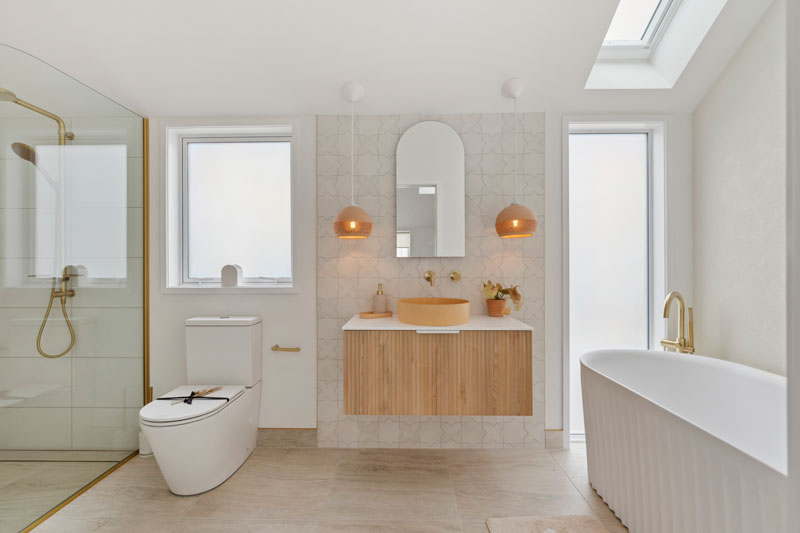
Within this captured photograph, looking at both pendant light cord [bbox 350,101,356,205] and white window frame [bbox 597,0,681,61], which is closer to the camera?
white window frame [bbox 597,0,681,61]

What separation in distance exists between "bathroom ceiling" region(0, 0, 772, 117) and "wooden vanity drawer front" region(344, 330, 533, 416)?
4.72ft

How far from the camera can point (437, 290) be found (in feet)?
7.94

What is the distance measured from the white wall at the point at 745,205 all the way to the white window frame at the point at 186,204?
248 centimetres


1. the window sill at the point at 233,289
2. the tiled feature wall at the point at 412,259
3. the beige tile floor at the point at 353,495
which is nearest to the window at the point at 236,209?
the window sill at the point at 233,289

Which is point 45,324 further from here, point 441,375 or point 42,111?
point 441,375

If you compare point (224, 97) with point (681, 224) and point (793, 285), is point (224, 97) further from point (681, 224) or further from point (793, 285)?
point (681, 224)

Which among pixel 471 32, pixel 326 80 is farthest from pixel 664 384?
pixel 326 80

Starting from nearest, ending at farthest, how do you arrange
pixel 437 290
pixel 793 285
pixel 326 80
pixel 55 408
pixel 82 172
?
pixel 793 285, pixel 55 408, pixel 82 172, pixel 326 80, pixel 437 290

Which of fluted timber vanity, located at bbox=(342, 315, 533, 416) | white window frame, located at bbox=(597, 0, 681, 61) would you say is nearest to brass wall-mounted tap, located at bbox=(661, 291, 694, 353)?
fluted timber vanity, located at bbox=(342, 315, 533, 416)

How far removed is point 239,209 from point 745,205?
2974 millimetres

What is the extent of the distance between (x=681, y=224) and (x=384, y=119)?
77.2 inches

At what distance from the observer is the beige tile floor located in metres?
1.72

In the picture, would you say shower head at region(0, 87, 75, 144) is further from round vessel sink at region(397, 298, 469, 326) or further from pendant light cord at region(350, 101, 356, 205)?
round vessel sink at region(397, 298, 469, 326)

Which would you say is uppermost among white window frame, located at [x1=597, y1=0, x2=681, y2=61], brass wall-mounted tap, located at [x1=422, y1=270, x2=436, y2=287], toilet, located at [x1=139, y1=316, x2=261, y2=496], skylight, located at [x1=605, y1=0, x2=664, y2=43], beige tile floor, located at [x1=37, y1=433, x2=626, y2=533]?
skylight, located at [x1=605, y1=0, x2=664, y2=43]
